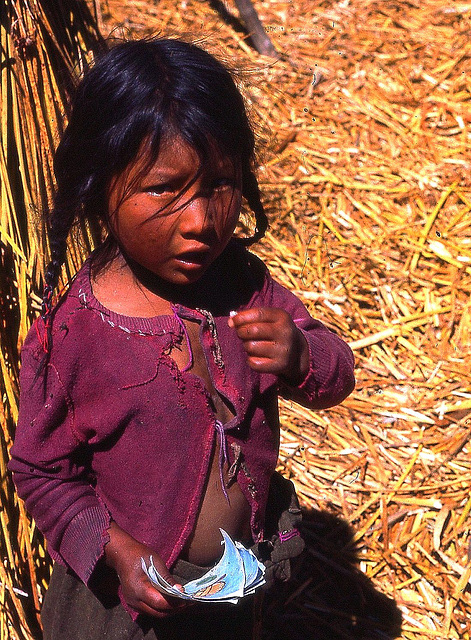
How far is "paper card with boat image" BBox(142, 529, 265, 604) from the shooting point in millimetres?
1361

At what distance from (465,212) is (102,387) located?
2.39 meters

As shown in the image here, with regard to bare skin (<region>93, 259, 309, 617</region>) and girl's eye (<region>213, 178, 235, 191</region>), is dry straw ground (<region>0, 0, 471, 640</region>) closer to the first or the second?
girl's eye (<region>213, 178, 235, 191</region>)

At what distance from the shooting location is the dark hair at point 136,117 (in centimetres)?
137

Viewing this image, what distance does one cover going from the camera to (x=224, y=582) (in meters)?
1.38

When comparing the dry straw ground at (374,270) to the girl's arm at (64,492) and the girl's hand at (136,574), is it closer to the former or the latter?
the girl's arm at (64,492)

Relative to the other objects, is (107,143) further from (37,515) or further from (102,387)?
(37,515)

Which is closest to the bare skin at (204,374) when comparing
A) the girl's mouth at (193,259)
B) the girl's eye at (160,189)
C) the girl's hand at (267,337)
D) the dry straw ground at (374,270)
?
the girl's hand at (267,337)

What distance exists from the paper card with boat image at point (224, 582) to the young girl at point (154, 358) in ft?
0.19

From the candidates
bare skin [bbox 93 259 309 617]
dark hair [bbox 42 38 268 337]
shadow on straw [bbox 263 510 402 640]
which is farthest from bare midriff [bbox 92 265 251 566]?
shadow on straw [bbox 263 510 402 640]

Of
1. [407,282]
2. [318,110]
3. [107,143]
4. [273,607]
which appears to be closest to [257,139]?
[107,143]

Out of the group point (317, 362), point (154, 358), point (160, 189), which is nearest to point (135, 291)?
point (154, 358)

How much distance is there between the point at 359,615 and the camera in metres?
2.44

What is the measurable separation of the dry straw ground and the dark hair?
0.23 meters

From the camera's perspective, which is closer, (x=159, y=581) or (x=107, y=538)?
(x=159, y=581)
